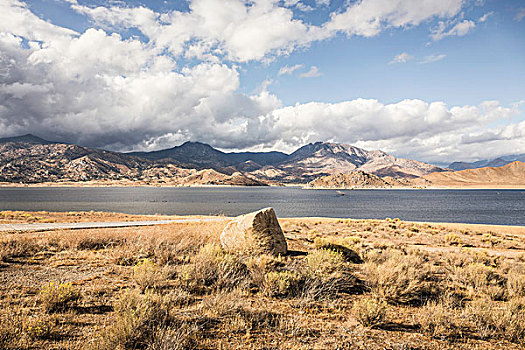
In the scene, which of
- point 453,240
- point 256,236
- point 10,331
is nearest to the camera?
point 10,331

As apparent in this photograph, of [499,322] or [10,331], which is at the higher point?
[10,331]

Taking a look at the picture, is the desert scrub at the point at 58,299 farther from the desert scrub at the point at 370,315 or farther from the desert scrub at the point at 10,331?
the desert scrub at the point at 370,315

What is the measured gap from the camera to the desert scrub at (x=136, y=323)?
4738 millimetres

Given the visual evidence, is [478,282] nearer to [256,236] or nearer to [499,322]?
[499,322]

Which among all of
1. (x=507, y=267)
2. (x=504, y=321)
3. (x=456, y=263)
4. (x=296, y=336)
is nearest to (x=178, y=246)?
(x=296, y=336)

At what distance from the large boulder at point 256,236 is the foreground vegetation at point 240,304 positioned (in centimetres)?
87

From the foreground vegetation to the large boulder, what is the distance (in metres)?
0.87

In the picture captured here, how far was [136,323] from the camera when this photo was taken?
5145mm

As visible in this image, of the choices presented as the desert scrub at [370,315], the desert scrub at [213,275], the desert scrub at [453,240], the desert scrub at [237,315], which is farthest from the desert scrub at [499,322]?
the desert scrub at [453,240]

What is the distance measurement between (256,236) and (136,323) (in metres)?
7.33

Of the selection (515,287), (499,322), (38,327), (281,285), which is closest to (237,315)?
(281,285)

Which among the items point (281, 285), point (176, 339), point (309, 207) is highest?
point (176, 339)

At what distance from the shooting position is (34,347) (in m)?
4.66

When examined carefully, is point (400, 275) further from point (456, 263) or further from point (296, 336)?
Answer: point (456, 263)
